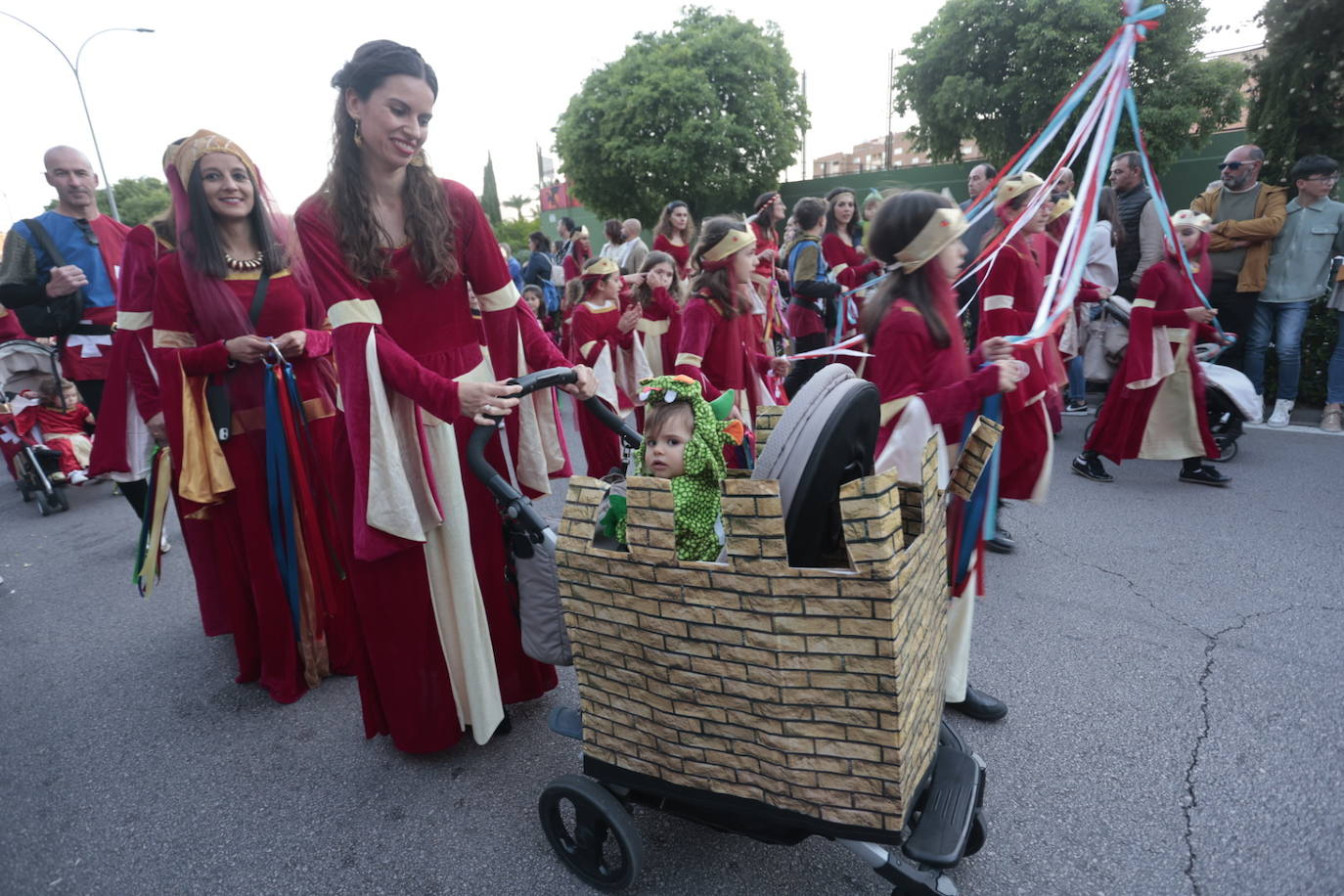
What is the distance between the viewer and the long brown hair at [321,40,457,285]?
6.63ft

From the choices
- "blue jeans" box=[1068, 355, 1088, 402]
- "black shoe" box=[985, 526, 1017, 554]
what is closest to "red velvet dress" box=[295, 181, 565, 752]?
"black shoe" box=[985, 526, 1017, 554]

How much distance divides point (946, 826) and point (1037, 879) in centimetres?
42

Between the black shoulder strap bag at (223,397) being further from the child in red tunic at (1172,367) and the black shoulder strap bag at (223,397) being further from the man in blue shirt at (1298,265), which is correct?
the man in blue shirt at (1298,265)

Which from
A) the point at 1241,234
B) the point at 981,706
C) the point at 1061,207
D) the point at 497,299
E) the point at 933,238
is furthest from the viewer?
the point at 1241,234

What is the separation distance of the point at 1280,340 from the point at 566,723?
659cm

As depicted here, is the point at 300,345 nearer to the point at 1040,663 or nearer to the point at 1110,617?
the point at 1040,663

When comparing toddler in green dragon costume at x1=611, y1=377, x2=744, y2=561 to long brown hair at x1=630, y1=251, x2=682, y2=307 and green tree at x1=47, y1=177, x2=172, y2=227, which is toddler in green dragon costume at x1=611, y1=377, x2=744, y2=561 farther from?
green tree at x1=47, y1=177, x2=172, y2=227

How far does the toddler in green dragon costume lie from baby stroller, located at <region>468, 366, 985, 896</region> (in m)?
0.24

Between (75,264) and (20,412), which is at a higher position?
(75,264)

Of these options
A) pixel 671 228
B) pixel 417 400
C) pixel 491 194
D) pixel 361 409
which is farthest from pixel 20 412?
pixel 491 194

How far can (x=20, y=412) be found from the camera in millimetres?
6090

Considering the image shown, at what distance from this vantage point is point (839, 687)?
4.82ft

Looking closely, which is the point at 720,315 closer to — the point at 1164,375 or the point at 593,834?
the point at 593,834

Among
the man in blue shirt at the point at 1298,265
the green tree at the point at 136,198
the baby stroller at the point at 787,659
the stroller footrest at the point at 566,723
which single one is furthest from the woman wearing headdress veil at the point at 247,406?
the green tree at the point at 136,198
